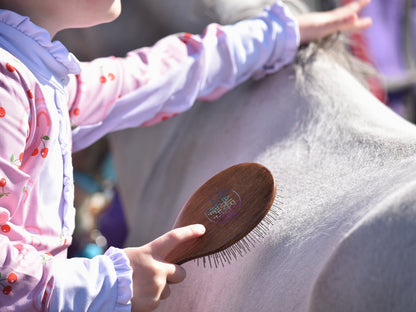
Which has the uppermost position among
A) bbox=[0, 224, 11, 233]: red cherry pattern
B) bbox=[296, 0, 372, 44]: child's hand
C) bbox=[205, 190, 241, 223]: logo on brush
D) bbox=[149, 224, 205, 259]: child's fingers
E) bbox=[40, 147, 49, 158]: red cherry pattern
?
bbox=[40, 147, 49, 158]: red cherry pattern

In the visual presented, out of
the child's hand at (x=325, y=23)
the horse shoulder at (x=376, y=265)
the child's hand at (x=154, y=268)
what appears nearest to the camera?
the horse shoulder at (x=376, y=265)

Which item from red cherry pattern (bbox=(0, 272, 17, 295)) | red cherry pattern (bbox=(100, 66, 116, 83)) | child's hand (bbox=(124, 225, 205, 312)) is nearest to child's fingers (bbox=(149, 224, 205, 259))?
child's hand (bbox=(124, 225, 205, 312))

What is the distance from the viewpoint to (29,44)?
1.48 ft

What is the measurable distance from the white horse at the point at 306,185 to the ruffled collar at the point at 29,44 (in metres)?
0.23

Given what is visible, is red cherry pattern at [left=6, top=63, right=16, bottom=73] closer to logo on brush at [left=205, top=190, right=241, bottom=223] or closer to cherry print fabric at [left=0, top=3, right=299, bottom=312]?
cherry print fabric at [left=0, top=3, right=299, bottom=312]

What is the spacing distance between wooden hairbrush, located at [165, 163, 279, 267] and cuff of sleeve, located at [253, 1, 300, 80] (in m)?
0.27

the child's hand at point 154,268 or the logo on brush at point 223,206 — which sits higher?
the logo on brush at point 223,206

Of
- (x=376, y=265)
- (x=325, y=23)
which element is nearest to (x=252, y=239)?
(x=376, y=265)

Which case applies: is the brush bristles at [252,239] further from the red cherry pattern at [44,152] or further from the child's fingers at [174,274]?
the red cherry pattern at [44,152]

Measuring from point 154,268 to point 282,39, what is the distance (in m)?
0.37

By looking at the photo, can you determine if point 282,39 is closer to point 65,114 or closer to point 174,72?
point 174,72

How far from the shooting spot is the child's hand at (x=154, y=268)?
408 millimetres

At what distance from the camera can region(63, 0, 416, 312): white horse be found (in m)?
0.32

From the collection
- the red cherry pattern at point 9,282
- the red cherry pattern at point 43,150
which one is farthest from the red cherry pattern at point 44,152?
the red cherry pattern at point 9,282
